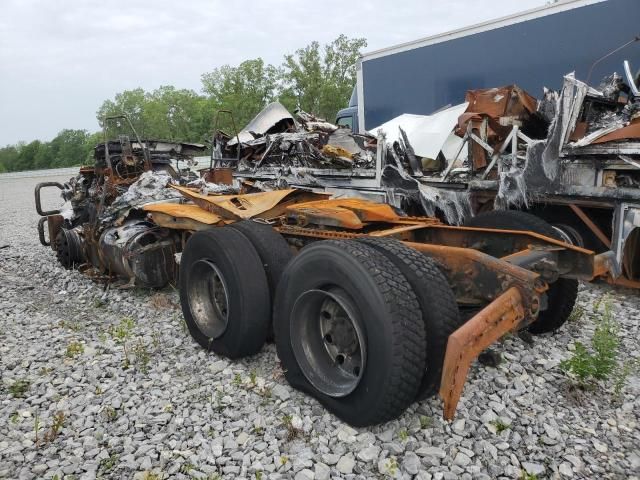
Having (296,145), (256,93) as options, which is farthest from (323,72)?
(296,145)

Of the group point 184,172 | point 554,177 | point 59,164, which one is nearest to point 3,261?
point 184,172

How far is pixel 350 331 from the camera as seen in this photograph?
2836 mm

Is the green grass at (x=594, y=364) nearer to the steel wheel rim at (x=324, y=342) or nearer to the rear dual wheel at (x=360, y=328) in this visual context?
the rear dual wheel at (x=360, y=328)

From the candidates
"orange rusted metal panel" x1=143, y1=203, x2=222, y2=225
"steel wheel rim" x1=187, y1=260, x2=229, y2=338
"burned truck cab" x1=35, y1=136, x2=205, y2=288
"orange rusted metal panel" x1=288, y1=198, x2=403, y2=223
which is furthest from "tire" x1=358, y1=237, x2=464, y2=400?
"burned truck cab" x1=35, y1=136, x2=205, y2=288

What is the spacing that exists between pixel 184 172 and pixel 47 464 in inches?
222

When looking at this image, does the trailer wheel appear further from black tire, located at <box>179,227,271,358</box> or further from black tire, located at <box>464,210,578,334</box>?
black tire, located at <box>464,210,578,334</box>

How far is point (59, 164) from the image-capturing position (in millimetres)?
86812

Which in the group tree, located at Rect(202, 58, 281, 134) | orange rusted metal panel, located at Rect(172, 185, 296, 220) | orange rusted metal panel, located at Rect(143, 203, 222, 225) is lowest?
orange rusted metal panel, located at Rect(143, 203, 222, 225)

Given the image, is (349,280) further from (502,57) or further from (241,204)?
(502,57)

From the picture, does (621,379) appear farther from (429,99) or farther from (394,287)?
(429,99)

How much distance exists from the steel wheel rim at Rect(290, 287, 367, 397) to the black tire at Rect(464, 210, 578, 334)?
171 centimetres

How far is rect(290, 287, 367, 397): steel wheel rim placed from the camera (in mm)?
2809

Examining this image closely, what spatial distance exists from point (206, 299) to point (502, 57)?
6.37m

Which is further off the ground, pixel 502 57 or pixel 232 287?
pixel 502 57
